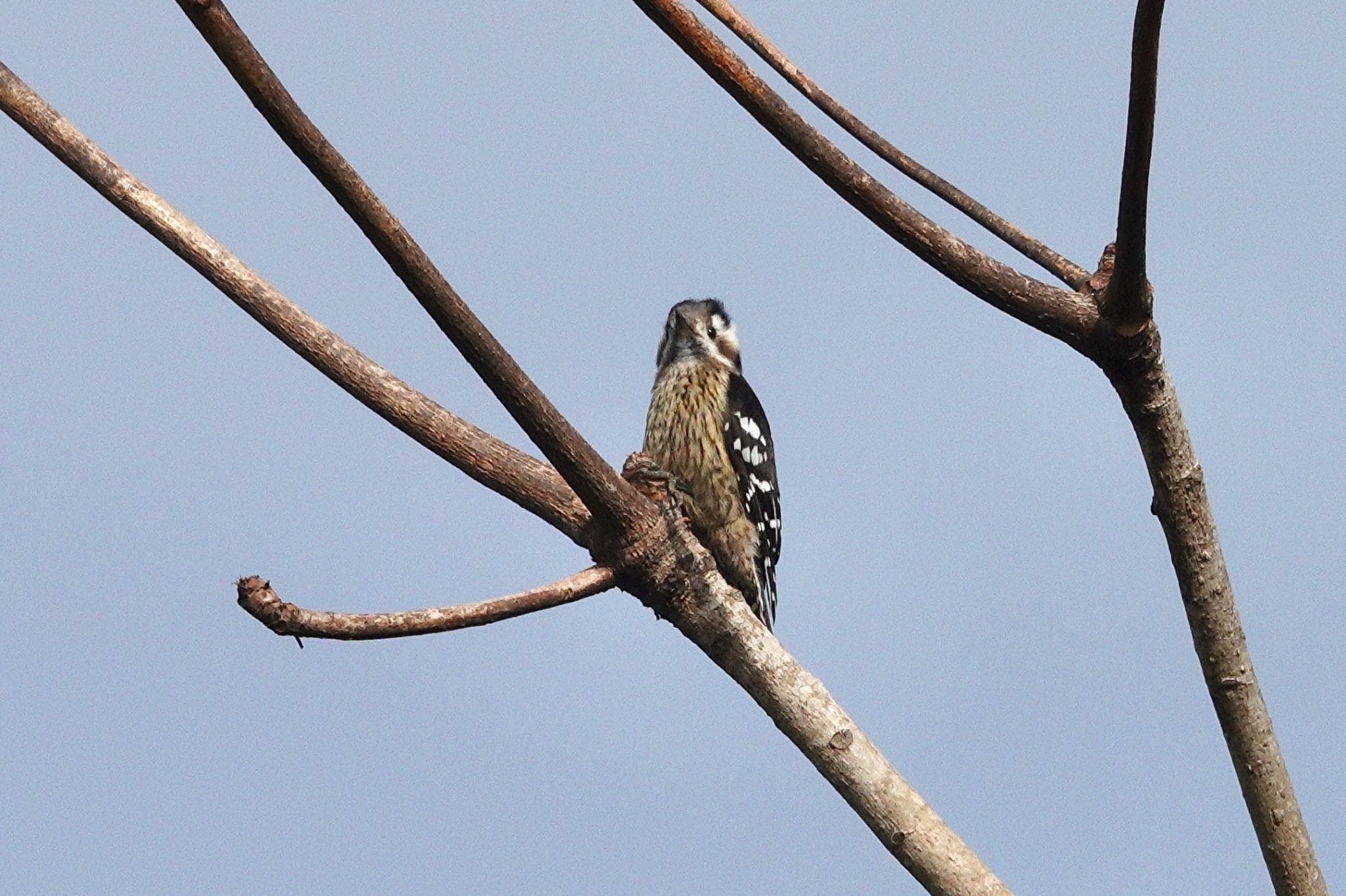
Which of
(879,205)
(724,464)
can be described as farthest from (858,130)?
(724,464)

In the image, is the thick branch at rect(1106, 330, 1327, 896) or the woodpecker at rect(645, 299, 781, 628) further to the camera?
the woodpecker at rect(645, 299, 781, 628)

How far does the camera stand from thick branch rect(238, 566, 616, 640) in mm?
3467

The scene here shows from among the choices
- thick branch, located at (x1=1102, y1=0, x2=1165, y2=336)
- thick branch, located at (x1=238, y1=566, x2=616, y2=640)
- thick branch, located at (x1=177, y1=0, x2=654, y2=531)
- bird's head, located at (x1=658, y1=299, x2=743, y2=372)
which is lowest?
thick branch, located at (x1=238, y1=566, x2=616, y2=640)

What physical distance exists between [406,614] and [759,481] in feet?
12.1

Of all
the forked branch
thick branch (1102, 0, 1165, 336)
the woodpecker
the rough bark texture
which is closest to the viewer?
thick branch (1102, 0, 1165, 336)

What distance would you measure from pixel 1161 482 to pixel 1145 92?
79cm

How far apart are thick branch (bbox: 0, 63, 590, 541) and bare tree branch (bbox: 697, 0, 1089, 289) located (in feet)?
3.89

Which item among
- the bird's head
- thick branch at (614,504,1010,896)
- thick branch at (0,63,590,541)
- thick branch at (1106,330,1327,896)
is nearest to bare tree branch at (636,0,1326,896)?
thick branch at (1106,330,1327,896)

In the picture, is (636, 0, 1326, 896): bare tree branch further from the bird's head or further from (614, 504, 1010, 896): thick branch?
the bird's head

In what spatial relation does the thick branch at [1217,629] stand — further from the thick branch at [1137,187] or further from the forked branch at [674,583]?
the forked branch at [674,583]

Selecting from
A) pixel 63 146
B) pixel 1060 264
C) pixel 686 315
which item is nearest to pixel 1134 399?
pixel 1060 264

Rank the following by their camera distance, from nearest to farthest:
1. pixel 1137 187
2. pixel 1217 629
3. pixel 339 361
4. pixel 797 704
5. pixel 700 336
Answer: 1. pixel 1137 187
2. pixel 1217 629
3. pixel 797 704
4. pixel 339 361
5. pixel 700 336

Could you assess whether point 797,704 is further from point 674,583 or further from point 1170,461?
point 1170,461

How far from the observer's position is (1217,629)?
3.12 metres
